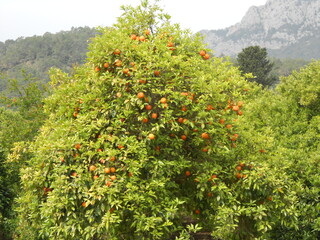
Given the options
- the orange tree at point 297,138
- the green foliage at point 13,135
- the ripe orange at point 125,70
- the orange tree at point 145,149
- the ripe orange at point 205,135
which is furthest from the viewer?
the green foliage at point 13,135

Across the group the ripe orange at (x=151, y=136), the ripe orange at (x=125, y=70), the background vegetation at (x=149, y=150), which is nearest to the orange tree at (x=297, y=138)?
the background vegetation at (x=149, y=150)

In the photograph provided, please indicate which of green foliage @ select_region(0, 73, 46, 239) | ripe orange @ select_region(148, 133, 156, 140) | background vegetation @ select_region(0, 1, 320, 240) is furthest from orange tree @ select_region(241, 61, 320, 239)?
green foliage @ select_region(0, 73, 46, 239)

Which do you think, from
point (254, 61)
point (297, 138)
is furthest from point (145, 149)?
point (254, 61)

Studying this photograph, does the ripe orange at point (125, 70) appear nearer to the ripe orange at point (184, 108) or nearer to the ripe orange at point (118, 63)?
the ripe orange at point (118, 63)

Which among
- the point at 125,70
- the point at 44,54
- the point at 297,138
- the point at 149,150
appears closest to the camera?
the point at 125,70

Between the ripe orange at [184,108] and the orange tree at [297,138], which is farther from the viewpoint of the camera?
the orange tree at [297,138]

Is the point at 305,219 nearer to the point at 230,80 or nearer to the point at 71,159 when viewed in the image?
the point at 230,80

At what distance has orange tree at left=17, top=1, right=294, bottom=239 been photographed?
19.1 feet

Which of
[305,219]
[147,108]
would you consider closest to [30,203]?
[147,108]

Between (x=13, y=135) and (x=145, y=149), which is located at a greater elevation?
(x=145, y=149)

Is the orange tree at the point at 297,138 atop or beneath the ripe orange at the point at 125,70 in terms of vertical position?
beneath

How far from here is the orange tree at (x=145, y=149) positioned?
582 cm

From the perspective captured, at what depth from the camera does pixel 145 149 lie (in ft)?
19.2

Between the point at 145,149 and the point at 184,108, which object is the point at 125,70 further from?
the point at 145,149
